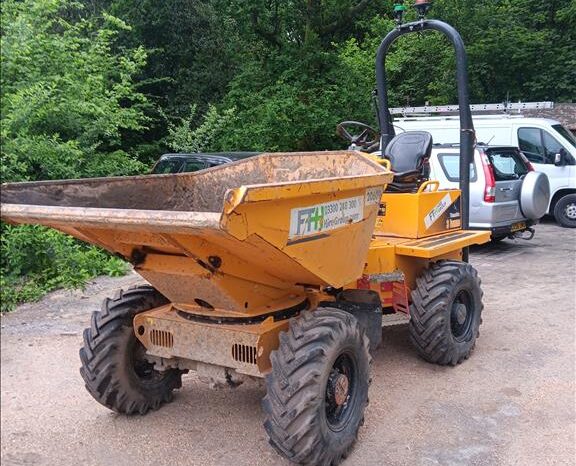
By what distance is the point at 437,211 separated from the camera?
5.45 meters

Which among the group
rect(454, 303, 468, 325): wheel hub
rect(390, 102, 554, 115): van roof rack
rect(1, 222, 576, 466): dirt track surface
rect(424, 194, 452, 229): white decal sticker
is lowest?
rect(1, 222, 576, 466): dirt track surface

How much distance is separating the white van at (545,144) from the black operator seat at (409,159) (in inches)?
277

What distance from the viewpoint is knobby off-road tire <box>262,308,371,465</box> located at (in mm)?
3273

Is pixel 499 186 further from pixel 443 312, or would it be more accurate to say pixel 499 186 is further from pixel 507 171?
pixel 443 312

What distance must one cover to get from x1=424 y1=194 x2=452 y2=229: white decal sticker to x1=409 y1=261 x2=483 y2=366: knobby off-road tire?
1.19 ft

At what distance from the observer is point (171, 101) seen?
1554 centimetres

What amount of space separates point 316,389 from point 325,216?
905 mm

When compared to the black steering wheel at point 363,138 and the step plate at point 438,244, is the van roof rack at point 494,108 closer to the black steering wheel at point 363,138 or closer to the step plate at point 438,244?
the black steering wheel at point 363,138

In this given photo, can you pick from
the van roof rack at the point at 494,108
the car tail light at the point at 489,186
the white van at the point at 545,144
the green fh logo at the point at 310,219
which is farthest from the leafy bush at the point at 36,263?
the van roof rack at the point at 494,108

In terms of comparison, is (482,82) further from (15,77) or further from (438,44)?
(15,77)

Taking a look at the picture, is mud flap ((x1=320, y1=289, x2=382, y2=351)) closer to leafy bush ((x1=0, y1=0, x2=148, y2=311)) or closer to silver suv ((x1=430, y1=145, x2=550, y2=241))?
leafy bush ((x1=0, y1=0, x2=148, y2=311))

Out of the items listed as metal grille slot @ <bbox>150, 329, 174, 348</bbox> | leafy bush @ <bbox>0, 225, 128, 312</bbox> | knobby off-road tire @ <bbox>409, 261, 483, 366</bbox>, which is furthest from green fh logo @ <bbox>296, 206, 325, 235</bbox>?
leafy bush @ <bbox>0, 225, 128, 312</bbox>

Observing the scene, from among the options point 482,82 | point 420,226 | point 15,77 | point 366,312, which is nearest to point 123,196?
point 366,312

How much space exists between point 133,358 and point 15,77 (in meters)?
5.19
